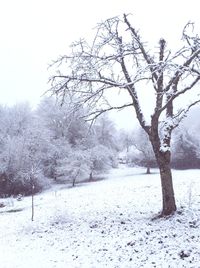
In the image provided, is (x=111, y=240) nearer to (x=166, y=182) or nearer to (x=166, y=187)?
(x=166, y=187)

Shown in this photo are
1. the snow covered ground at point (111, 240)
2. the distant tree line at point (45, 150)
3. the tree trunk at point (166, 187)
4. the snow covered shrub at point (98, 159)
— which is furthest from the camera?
the snow covered shrub at point (98, 159)

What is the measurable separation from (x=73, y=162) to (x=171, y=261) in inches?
1435

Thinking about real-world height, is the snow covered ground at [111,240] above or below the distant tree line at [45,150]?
below

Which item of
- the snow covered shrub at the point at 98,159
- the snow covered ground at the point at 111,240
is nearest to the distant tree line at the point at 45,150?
the snow covered shrub at the point at 98,159

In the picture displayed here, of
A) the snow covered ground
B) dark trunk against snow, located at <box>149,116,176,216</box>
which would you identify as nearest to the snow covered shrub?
the snow covered ground

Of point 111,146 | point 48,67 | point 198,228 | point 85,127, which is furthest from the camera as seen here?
point 111,146

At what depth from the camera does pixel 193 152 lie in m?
57.5

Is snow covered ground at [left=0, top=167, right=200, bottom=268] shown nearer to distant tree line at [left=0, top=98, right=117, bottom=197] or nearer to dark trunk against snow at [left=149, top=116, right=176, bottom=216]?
dark trunk against snow at [left=149, top=116, right=176, bottom=216]

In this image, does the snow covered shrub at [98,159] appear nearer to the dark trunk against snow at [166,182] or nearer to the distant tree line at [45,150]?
the distant tree line at [45,150]

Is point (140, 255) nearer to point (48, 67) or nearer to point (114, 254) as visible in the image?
point (114, 254)

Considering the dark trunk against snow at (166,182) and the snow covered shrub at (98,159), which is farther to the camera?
the snow covered shrub at (98,159)

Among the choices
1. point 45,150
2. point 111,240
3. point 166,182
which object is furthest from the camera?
point 45,150

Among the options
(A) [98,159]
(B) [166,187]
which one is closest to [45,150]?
(A) [98,159]

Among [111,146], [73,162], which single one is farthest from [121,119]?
[73,162]
